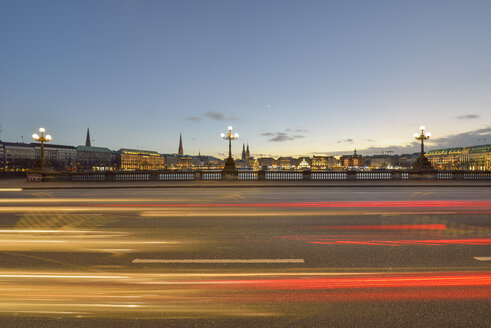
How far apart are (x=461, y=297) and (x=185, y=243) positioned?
211 inches

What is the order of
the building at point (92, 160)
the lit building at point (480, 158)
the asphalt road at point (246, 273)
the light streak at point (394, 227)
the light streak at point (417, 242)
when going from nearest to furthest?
the asphalt road at point (246, 273), the light streak at point (417, 242), the light streak at point (394, 227), the lit building at point (480, 158), the building at point (92, 160)

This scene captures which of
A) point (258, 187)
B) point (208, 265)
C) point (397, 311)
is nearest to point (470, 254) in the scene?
point (397, 311)

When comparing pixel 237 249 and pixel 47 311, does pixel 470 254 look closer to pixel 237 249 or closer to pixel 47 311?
pixel 237 249

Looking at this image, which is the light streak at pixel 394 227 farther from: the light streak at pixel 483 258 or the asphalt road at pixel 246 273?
the light streak at pixel 483 258

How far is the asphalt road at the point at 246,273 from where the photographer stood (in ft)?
11.6

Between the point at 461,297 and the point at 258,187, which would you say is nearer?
the point at 461,297

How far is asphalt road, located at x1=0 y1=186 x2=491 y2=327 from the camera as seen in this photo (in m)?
3.55

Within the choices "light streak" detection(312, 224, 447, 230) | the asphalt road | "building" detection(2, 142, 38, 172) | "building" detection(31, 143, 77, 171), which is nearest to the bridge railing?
the asphalt road

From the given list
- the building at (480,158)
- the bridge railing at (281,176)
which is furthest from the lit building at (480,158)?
the bridge railing at (281,176)

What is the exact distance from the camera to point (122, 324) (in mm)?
3391

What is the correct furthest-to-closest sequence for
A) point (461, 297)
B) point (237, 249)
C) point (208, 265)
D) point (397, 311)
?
point (237, 249)
point (208, 265)
point (461, 297)
point (397, 311)

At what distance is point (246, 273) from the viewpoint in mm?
4797

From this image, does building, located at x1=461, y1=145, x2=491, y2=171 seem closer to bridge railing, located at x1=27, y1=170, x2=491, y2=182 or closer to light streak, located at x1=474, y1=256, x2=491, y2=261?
bridge railing, located at x1=27, y1=170, x2=491, y2=182

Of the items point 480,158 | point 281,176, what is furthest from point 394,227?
point 480,158
